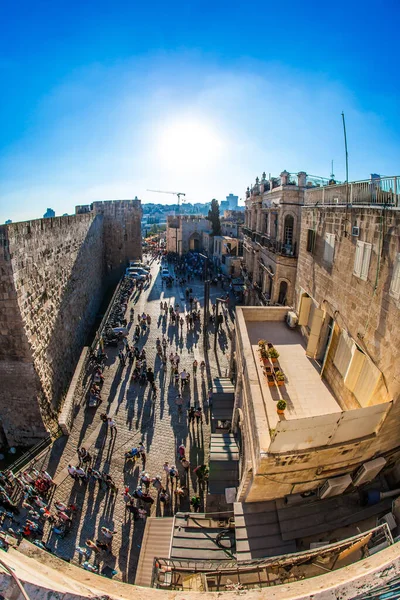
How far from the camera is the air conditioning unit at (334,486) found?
5426 millimetres

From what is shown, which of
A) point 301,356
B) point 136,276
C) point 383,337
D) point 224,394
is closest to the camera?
point 383,337

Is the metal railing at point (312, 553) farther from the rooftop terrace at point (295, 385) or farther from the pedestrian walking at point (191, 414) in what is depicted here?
the pedestrian walking at point (191, 414)

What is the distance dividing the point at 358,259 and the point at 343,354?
2077mm

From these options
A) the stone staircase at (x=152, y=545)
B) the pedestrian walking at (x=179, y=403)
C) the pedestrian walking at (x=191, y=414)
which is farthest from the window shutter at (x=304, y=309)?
the stone staircase at (x=152, y=545)

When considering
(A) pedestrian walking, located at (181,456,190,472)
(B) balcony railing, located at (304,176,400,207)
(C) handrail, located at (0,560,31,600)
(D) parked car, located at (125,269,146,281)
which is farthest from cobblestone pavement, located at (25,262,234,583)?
(D) parked car, located at (125,269,146,281)

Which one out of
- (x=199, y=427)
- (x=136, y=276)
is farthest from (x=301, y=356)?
(x=136, y=276)

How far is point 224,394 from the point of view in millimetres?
10711

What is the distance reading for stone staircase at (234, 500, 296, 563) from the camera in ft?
16.7

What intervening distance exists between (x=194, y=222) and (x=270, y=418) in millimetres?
40932

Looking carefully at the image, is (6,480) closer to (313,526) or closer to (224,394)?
(224,394)

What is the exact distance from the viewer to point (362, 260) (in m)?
5.75

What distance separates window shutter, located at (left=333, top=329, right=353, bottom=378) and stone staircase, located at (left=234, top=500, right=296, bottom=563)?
3.05 metres

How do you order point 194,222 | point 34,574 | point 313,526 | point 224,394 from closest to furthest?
1. point 34,574
2. point 313,526
3. point 224,394
4. point 194,222

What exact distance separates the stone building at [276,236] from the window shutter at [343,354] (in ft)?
31.4
